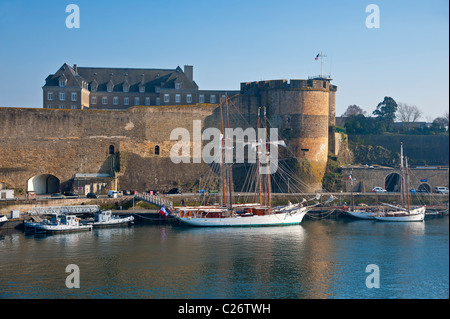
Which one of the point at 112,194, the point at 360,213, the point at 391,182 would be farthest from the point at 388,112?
the point at 112,194

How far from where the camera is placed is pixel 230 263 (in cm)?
3016

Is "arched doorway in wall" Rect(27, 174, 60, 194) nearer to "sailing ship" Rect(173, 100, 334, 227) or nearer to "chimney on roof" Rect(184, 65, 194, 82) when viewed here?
"sailing ship" Rect(173, 100, 334, 227)

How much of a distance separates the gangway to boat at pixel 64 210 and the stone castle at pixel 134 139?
391cm

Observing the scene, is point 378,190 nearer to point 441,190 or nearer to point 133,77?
point 441,190

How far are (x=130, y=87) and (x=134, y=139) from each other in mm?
12385

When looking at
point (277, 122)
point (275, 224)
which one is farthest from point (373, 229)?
point (277, 122)

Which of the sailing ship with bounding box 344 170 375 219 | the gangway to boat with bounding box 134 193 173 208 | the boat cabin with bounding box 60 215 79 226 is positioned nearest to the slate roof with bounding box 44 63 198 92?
the gangway to boat with bounding box 134 193 173 208

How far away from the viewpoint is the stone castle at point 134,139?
48531 mm

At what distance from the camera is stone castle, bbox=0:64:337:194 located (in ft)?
159

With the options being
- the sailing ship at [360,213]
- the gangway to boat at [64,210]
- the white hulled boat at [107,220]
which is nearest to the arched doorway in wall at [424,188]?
the sailing ship at [360,213]

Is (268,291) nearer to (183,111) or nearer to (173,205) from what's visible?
(173,205)

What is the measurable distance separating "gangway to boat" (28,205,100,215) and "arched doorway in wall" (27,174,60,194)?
237 inches

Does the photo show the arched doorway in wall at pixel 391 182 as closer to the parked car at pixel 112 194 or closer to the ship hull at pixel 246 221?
the ship hull at pixel 246 221
